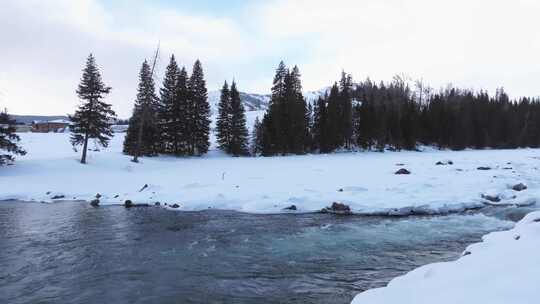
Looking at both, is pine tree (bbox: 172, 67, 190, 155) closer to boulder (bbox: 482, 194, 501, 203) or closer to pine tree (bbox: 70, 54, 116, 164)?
pine tree (bbox: 70, 54, 116, 164)

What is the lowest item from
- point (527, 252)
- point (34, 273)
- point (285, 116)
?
point (34, 273)

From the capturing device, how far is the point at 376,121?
67.1 m

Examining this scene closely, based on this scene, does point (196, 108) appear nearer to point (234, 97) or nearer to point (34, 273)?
point (234, 97)

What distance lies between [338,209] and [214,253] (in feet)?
28.0

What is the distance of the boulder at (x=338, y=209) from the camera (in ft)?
61.3

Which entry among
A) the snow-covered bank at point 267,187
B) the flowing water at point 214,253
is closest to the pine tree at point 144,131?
the snow-covered bank at point 267,187

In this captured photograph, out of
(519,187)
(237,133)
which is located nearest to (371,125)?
(237,133)

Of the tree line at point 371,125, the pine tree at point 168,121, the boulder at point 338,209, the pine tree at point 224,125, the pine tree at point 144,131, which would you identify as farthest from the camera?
the tree line at point 371,125

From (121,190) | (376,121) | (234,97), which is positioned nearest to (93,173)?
(121,190)

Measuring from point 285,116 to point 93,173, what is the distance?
108 ft

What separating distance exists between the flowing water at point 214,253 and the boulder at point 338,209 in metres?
0.98

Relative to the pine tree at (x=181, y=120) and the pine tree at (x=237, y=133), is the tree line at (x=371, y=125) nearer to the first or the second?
the pine tree at (x=237, y=133)

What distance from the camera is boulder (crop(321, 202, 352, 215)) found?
18688mm

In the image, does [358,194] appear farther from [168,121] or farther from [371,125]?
[371,125]
